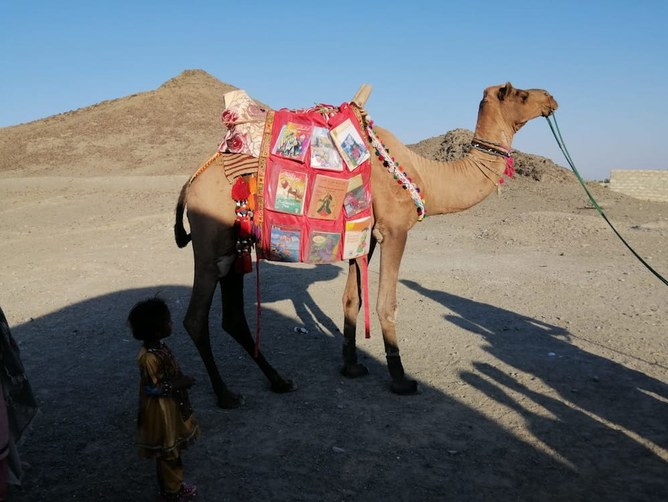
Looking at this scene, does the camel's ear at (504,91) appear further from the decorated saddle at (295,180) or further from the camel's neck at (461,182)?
the decorated saddle at (295,180)

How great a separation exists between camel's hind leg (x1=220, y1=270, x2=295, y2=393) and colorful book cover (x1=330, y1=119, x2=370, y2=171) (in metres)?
1.39

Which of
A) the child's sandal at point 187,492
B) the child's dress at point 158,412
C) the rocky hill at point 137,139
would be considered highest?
the rocky hill at point 137,139

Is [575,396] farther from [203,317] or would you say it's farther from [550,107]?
[203,317]

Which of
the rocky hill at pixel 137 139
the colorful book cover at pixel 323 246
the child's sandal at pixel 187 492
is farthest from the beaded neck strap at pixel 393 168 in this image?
the rocky hill at pixel 137 139

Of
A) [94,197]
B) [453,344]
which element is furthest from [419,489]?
[94,197]

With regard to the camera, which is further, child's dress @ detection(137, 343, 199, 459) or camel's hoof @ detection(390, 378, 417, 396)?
camel's hoof @ detection(390, 378, 417, 396)

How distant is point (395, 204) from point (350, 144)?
2.20ft

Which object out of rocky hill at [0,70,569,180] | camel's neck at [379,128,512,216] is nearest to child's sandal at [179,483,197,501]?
camel's neck at [379,128,512,216]

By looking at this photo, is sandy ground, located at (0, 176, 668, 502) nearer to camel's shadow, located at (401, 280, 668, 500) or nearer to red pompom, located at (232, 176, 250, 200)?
camel's shadow, located at (401, 280, 668, 500)

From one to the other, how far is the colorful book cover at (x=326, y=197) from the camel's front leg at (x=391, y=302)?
0.61 meters

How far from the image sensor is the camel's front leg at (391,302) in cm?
498

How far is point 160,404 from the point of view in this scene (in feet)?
11.0

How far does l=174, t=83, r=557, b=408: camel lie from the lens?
473cm

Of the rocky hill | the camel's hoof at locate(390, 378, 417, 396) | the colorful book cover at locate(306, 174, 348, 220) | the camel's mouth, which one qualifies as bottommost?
the camel's hoof at locate(390, 378, 417, 396)
